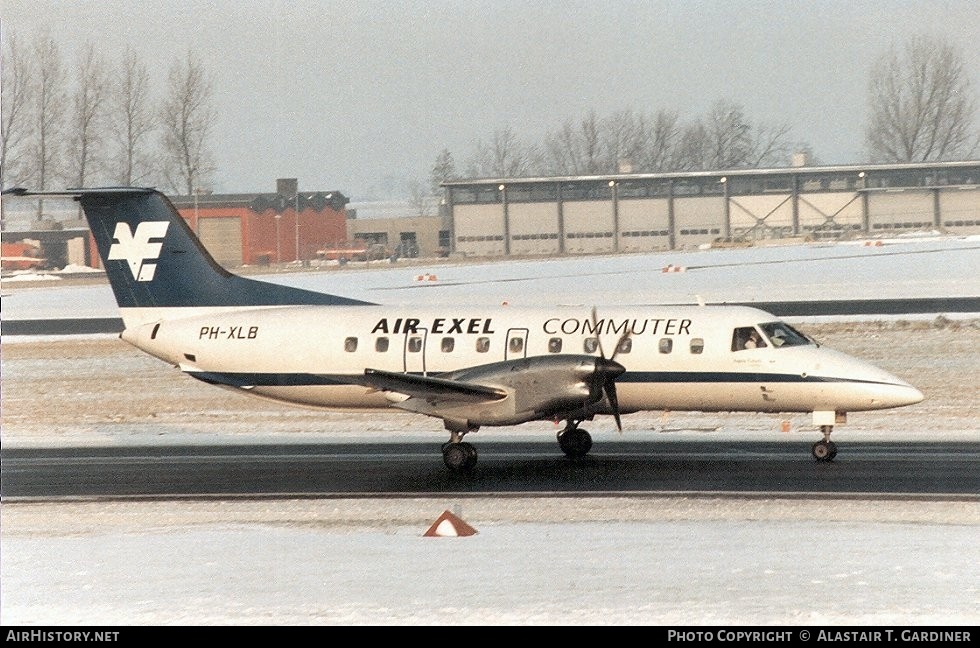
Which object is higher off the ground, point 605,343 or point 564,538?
point 605,343

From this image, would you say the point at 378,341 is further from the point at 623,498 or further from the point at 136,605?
the point at 136,605

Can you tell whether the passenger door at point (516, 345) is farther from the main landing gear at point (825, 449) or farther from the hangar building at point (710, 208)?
the hangar building at point (710, 208)

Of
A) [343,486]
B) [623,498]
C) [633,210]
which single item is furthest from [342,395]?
[633,210]

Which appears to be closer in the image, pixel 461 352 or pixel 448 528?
pixel 448 528

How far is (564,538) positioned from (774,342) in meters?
7.43

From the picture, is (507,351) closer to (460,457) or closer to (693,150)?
(460,457)

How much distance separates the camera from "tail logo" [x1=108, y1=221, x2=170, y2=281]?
24125 millimetres

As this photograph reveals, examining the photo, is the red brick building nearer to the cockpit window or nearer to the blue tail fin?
the blue tail fin

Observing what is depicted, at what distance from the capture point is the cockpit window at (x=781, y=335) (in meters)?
21.1

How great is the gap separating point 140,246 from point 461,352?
7083mm

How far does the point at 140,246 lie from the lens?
24172 mm

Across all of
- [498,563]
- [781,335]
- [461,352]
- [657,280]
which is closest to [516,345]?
[461,352]

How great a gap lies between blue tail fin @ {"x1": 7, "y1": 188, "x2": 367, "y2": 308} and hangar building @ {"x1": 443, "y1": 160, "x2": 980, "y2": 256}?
4284 centimetres

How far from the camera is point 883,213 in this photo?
64938 mm
